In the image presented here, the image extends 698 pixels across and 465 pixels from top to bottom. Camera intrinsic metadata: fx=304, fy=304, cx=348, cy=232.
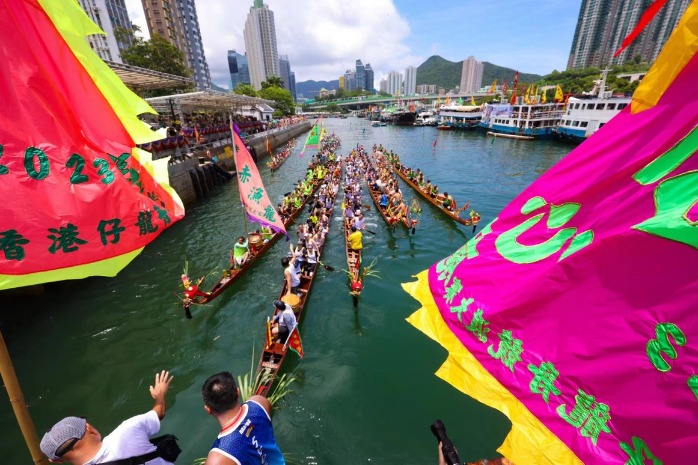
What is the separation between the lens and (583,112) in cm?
4947

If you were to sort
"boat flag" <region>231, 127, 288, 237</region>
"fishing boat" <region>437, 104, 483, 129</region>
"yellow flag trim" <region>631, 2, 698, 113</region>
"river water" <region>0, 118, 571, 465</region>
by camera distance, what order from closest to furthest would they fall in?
1. "yellow flag trim" <region>631, 2, 698, 113</region>
2. "river water" <region>0, 118, 571, 465</region>
3. "boat flag" <region>231, 127, 288, 237</region>
4. "fishing boat" <region>437, 104, 483, 129</region>

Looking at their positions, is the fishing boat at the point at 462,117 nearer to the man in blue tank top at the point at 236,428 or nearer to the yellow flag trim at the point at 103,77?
the yellow flag trim at the point at 103,77

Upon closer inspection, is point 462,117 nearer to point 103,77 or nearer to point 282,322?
point 282,322

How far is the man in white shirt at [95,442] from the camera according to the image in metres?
3.01

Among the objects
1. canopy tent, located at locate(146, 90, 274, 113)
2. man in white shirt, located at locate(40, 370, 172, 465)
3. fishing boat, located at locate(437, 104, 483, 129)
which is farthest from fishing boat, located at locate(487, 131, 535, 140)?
man in white shirt, located at locate(40, 370, 172, 465)

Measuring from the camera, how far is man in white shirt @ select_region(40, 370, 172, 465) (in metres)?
3.01

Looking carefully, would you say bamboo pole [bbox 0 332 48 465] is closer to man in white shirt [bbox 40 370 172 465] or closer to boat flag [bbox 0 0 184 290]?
man in white shirt [bbox 40 370 172 465]

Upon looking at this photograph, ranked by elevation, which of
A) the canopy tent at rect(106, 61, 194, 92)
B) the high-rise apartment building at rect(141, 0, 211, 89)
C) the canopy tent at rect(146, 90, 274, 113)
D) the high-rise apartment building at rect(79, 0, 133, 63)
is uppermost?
the high-rise apartment building at rect(141, 0, 211, 89)

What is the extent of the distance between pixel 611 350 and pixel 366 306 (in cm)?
995

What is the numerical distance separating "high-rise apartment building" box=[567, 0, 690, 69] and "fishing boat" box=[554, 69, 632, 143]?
82.5 m

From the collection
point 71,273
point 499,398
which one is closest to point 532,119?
point 499,398

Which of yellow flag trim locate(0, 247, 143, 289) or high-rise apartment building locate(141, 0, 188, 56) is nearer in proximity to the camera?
yellow flag trim locate(0, 247, 143, 289)

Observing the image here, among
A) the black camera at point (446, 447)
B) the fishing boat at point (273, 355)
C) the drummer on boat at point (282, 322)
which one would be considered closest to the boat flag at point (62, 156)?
the black camera at point (446, 447)

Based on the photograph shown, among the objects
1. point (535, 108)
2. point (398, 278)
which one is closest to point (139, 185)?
point (398, 278)
